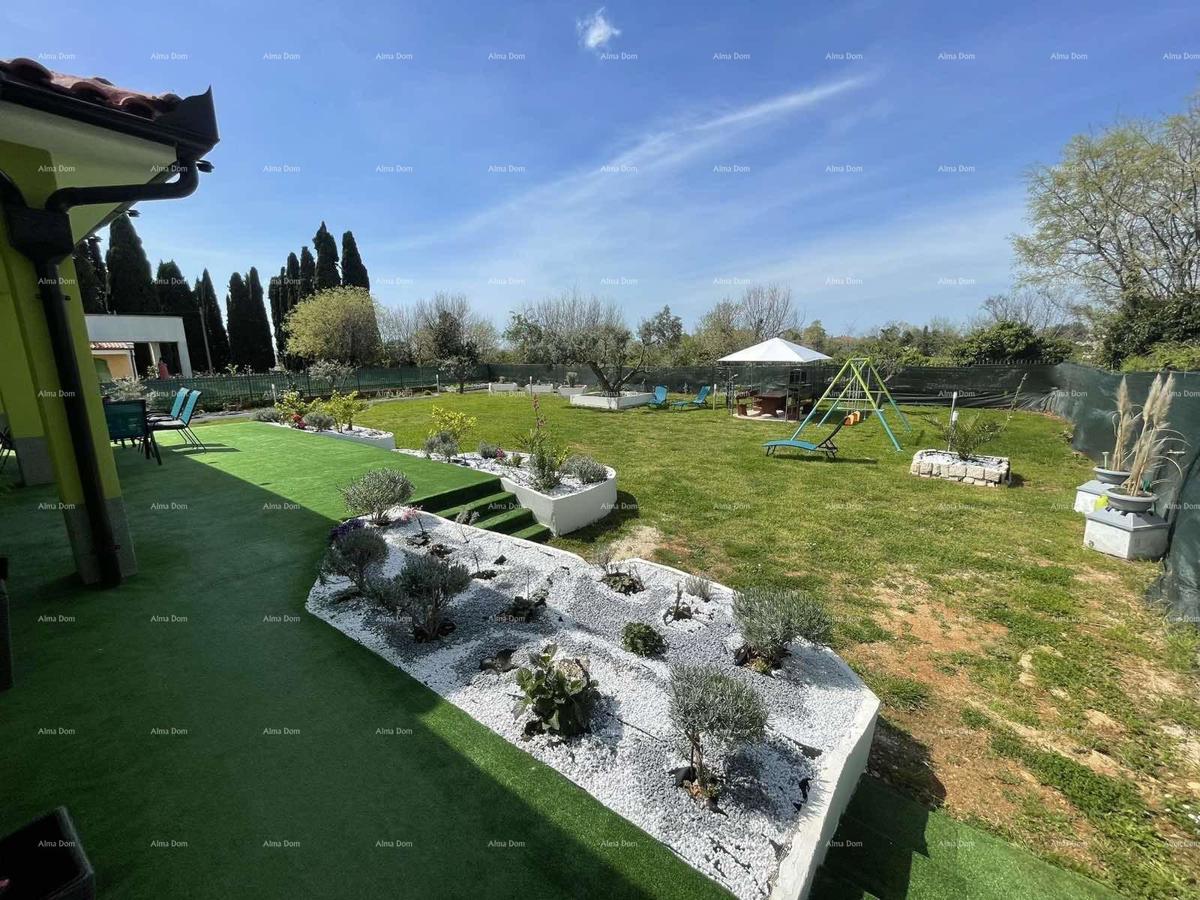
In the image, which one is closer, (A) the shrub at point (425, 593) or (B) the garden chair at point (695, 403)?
(A) the shrub at point (425, 593)

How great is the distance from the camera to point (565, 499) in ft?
21.6

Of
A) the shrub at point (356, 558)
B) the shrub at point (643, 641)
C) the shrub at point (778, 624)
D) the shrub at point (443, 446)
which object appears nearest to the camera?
the shrub at point (778, 624)

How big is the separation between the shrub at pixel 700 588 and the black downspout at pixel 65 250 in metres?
4.61

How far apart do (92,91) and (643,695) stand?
4942 mm

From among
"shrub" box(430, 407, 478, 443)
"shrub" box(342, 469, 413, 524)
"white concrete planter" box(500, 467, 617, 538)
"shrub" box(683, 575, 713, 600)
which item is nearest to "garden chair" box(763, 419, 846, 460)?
"white concrete planter" box(500, 467, 617, 538)

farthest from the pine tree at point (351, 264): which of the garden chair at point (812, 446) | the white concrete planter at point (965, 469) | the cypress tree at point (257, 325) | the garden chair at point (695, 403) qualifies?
the white concrete planter at point (965, 469)

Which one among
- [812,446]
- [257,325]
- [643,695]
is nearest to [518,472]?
[643,695]

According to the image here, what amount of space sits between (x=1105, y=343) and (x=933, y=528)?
15761mm

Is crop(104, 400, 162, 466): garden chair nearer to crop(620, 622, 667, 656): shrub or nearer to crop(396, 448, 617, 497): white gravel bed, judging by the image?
crop(396, 448, 617, 497): white gravel bed

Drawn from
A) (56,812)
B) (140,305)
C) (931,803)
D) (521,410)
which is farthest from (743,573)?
(140,305)

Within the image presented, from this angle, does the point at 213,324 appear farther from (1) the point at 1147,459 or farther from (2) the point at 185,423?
(1) the point at 1147,459

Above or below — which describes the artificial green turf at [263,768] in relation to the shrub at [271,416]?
below

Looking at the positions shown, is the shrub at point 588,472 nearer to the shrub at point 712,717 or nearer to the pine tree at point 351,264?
the shrub at point 712,717

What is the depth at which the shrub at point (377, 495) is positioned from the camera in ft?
17.8
